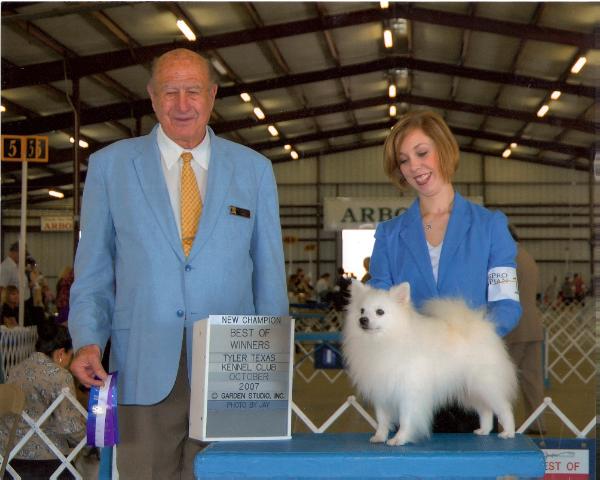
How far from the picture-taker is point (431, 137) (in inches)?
72.9

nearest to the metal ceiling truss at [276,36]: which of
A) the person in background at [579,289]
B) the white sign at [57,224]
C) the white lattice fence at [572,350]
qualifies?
the white sign at [57,224]

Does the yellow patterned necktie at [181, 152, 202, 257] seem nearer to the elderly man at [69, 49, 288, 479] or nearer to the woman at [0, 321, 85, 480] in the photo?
the elderly man at [69, 49, 288, 479]

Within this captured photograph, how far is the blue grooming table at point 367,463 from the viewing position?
4.92 ft

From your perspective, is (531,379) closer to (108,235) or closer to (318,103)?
(108,235)

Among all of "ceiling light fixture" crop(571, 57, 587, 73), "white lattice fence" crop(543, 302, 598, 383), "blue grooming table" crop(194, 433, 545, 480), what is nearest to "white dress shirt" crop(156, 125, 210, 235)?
"blue grooming table" crop(194, 433, 545, 480)

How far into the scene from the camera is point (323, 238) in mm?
19453

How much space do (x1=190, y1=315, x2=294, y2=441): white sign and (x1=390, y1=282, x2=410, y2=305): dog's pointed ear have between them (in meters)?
0.28

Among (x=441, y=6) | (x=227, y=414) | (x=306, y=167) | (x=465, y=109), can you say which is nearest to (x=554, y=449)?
(x=227, y=414)

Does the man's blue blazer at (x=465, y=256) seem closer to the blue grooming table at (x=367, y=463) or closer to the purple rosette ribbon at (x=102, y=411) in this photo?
the blue grooming table at (x=367, y=463)

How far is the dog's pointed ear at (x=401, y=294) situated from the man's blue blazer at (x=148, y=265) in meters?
Answer: 0.33

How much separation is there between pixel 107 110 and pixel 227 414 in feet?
16.9

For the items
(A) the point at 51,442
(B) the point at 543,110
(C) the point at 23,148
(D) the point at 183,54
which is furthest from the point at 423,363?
(B) the point at 543,110

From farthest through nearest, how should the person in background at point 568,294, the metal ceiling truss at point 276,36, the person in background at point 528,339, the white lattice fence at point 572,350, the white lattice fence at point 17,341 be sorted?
the person in background at point 568,294, the white lattice fence at point 572,350, the metal ceiling truss at point 276,36, the white lattice fence at point 17,341, the person in background at point 528,339

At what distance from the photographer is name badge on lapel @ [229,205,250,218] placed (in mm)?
1873
